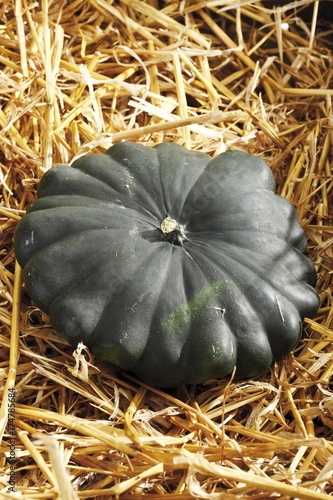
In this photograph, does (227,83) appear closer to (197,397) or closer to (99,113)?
(99,113)

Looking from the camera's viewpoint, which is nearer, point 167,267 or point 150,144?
point 167,267

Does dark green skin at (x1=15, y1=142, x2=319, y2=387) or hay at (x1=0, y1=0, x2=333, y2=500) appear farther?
dark green skin at (x1=15, y1=142, x2=319, y2=387)

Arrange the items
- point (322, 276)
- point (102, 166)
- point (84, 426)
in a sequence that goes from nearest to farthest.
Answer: point (84, 426)
point (102, 166)
point (322, 276)

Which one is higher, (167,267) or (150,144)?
(150,144)

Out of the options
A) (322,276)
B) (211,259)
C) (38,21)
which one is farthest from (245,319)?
(38,21)

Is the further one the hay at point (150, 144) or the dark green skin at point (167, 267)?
the dark green skin at point (167, 267)
